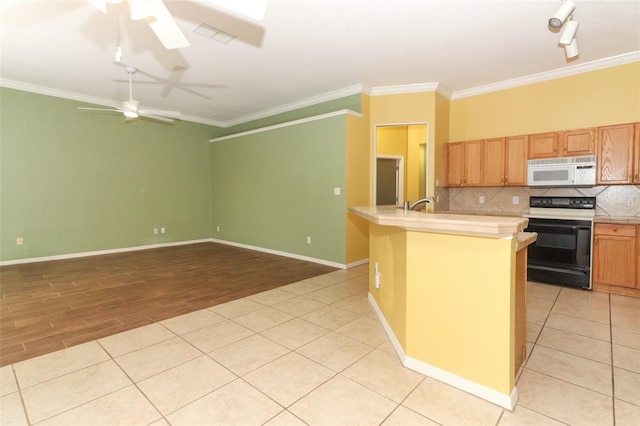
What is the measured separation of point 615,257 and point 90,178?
838 cm

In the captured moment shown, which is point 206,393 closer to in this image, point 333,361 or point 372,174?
point 333,361

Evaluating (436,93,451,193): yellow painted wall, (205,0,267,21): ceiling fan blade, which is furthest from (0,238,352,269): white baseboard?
(205,0,267,21): ceiling fan blade

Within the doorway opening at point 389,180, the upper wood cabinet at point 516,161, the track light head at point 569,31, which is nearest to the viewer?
the track light head at point 569,31

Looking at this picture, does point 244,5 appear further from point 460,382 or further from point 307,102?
point 307,102

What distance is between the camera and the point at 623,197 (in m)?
4.07

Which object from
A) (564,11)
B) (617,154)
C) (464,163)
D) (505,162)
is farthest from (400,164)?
(564,11)

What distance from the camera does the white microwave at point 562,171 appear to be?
4078 mm

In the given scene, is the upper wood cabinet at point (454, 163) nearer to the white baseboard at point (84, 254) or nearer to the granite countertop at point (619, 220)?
the granite countertop at point (619, 220)

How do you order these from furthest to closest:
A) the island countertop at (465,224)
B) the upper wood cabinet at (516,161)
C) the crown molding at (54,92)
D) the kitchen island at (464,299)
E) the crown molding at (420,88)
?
the crown molding at (54,92), the upper wood cabinet at (516,161), the crown molding at (420,88), the kitchen island at (464,299), the island countertop at (465,224)

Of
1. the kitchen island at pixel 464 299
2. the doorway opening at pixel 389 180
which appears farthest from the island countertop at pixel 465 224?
the doorway opening at pixel 389 180

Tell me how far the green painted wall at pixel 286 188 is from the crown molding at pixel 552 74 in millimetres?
2355

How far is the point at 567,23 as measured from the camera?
9.04 ft

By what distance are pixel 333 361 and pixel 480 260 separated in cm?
127

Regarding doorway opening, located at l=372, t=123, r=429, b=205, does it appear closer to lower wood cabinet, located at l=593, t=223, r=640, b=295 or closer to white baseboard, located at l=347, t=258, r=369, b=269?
white baseboard, located at l=347, t=258, r=369, b=269
